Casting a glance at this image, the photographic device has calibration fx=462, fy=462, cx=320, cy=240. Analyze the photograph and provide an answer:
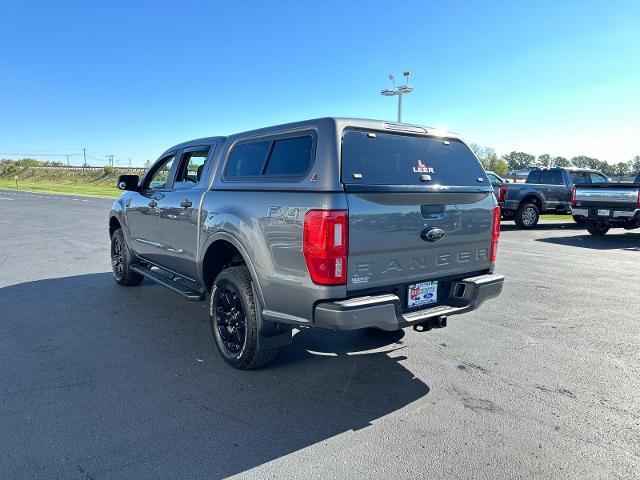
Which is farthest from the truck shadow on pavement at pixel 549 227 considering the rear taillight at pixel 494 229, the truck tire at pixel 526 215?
the rear taillight at pixel 494 229

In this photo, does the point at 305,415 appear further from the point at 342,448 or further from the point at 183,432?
the point at 183,432

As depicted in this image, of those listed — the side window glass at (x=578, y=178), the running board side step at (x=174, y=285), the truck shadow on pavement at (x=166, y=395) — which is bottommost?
the truck shadow on pavement at (x=166, y=395)

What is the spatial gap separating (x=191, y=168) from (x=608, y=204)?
11.4 metres

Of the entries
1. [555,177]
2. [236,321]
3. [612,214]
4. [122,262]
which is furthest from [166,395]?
[555,177]

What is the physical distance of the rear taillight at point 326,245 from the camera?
303cm

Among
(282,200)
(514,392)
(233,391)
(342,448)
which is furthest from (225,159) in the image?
(514,392)

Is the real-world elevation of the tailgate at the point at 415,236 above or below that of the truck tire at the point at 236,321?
above

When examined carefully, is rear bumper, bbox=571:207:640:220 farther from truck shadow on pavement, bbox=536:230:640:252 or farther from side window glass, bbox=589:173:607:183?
side window glass, bbox=589:173:607:183

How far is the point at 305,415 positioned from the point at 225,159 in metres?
2.46

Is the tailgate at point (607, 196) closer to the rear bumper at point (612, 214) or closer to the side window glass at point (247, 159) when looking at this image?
the rear bumper at point (612, 214)

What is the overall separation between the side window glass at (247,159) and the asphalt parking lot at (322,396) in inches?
66.4

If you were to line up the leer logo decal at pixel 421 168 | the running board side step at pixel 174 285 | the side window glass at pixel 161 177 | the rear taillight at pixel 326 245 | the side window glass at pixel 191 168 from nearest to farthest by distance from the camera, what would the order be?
the rear taillight at pixel 326 245 → the leer logo decal at pixel 421 168 → the running board side step at pixel 174 285 → the side window glass at pixel 191 168 → the side window glass at pixel 161 177

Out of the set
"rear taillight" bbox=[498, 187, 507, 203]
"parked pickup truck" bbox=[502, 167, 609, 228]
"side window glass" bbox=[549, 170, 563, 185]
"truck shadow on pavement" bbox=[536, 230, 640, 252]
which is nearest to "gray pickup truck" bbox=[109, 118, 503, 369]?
"truck shadow on pavement" bbox=[536, 230, 640, 252]

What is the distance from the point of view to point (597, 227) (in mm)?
13297
